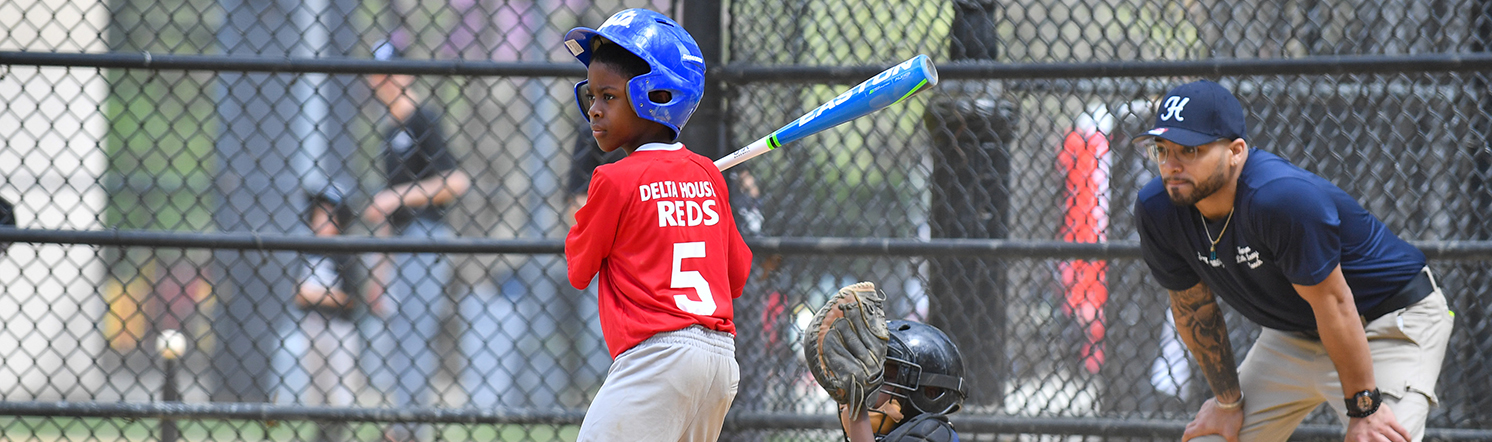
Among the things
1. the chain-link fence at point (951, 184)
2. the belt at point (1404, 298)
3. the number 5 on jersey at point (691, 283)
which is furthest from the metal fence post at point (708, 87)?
the belt at point (1404, 298)

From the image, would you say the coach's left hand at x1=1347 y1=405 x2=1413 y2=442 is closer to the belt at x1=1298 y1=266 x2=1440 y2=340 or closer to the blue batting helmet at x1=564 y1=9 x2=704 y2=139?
the belt at x1=1298 y1=266 x2=1440 y2=340

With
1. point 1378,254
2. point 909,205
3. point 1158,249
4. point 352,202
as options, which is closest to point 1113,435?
point 1158,249

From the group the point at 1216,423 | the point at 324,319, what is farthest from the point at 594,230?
the point at 324,319

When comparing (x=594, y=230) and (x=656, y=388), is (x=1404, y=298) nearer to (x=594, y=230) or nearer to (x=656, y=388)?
(x=656, y=388)

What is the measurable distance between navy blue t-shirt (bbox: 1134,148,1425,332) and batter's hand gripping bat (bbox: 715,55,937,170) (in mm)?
911

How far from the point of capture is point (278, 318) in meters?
6.66

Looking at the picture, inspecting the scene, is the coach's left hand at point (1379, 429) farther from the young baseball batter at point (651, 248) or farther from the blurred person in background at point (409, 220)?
the blurred person in background at point (409, 220)

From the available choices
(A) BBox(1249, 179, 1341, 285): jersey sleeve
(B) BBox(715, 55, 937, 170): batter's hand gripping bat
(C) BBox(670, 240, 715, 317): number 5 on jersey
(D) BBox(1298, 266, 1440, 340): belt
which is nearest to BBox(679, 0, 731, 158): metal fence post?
(B) BBox(715, 55, 937, 170): batter's hand gripping bat

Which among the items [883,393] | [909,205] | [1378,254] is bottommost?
[909,205]

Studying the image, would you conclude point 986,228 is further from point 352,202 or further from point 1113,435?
point 352,202

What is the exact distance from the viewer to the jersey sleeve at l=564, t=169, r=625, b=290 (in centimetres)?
252

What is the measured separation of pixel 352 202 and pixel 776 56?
4.47m

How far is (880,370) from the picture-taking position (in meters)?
2.38

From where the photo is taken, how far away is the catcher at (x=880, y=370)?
235 cm
